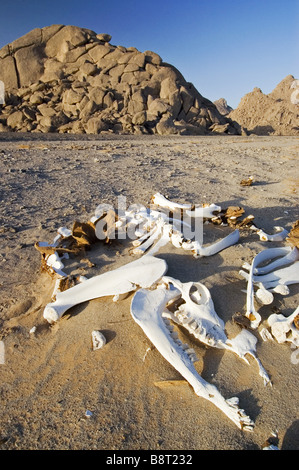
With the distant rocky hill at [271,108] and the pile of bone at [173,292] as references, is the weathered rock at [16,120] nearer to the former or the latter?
the pile of bone at [173,292]

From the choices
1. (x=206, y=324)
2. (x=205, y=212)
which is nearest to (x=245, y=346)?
(x=206, y=324)

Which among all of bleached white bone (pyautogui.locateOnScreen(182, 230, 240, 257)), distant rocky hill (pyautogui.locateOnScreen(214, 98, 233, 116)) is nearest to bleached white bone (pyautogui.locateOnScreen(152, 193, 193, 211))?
bleached white bone (pyautogui.locateOnScreen(182, 230, 240, 257))

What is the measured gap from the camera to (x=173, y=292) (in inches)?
81.8

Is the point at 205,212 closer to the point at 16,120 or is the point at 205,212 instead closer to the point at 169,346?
the point at 169,346

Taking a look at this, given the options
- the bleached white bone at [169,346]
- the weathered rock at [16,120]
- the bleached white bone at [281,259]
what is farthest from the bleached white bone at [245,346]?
the weathered rock at [16,120]

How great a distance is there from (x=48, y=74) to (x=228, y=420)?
2542cm

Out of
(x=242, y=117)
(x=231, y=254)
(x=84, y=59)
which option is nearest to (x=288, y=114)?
(x=242, y=117)

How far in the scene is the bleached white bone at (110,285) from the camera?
2.15 meters

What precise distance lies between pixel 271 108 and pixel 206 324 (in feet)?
151

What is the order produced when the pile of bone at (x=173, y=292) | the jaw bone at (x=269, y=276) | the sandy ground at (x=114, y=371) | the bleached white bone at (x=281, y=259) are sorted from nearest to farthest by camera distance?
the sandy ground at (x=114, y=371) → the pile of bone at (x=173, y=292) → the jaw bone at (x=269, y=276) → the bleached white bone at (x=281, y=259)

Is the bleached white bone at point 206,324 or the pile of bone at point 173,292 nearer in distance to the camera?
the pile of bone at point 173,292

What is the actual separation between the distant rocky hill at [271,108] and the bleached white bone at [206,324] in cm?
→ 3812
